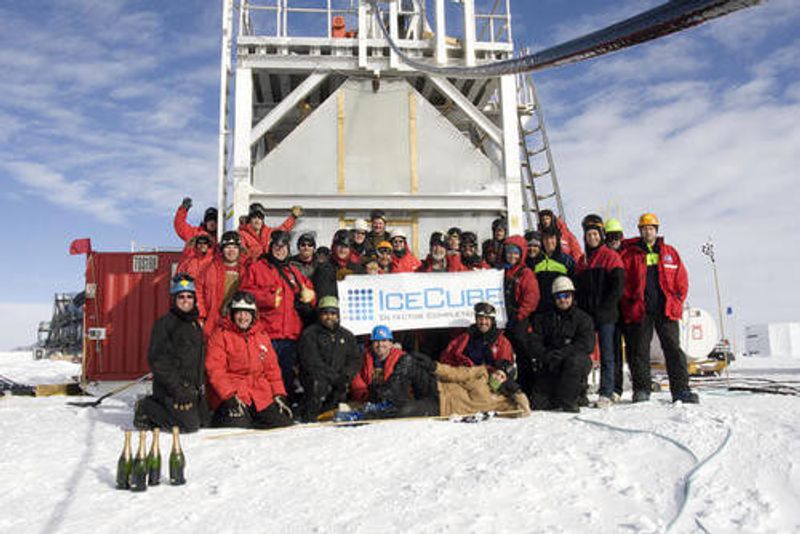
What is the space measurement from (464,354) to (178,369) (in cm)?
278

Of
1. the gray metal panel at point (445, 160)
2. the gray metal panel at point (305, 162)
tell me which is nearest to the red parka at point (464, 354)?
the gray metal panel at point (445, 160)

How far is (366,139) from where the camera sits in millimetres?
10172

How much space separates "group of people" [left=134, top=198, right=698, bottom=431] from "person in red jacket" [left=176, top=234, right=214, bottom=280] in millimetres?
15

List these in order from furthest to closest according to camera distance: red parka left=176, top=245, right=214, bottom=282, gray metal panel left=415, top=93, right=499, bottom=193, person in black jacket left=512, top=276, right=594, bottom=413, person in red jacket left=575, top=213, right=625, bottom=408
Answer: gray metal panel left=415, top=93, right=499, bottom=193 < red parka left=176, top=245, right=214, bottom=282 < person in red jacket left=575, top=213, right=625, bottom=408 < person in black jacket left=512, top=276, right=594, bottom=413

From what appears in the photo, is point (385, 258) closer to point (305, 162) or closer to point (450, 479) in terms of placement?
point (305, 162)

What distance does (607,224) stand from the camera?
681 cm

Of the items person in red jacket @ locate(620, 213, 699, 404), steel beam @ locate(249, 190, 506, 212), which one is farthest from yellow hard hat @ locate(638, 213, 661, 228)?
steel beam @ locate(249, 190, 506, 212)

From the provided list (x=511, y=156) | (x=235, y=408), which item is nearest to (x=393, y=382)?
(x=235, y=408)

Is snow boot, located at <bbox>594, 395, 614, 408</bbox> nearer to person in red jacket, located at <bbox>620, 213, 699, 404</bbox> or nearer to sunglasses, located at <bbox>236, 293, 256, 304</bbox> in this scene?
person in red jacket, located at <bbox>620, 213, 699, 404</bbox>

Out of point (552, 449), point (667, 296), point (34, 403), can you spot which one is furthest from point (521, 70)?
point (34, 403)

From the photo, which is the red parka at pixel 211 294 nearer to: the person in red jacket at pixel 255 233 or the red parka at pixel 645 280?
the person in red jacket at pixel 255 233

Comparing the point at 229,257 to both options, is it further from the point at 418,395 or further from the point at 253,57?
the point at 253,57

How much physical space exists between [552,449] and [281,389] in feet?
9.21

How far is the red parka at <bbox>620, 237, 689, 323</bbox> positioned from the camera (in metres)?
6.17
